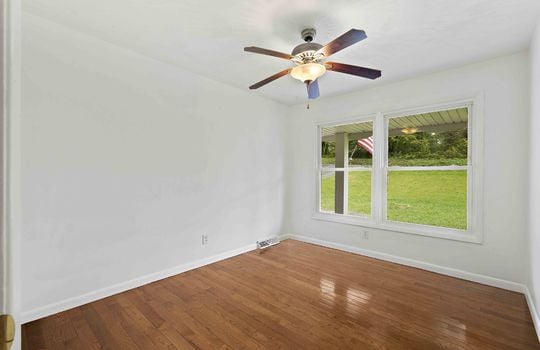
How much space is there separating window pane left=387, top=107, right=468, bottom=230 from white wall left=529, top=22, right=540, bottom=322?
766 millimetres

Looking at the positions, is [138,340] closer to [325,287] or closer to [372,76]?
[325,287]

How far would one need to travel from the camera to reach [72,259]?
2373mm

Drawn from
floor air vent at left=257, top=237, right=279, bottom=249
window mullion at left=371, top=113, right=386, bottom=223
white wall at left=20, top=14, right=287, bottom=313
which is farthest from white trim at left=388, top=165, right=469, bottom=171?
white wall at left=20, top=14, right=287, bottom=313

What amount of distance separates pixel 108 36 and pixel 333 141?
3.57 meters

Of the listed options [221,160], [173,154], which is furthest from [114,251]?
[221,160]

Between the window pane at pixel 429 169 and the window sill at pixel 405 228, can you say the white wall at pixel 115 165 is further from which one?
the window pane at pixel 429 169

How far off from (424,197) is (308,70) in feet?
8.48

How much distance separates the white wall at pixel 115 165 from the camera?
86.9 inches

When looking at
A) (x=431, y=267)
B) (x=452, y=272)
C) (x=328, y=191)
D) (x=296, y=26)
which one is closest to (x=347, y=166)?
(x=328, y=191)

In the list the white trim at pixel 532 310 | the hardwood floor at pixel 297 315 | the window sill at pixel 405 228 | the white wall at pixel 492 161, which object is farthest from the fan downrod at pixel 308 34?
the white trim at pixel 532 310

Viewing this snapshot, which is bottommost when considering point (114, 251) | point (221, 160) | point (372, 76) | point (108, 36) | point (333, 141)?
point (114, 251)

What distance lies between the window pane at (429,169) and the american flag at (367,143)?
26 cm

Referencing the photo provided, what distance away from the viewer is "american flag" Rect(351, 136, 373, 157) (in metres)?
3.97

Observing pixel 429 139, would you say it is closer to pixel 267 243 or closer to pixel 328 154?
pixel 328 154
